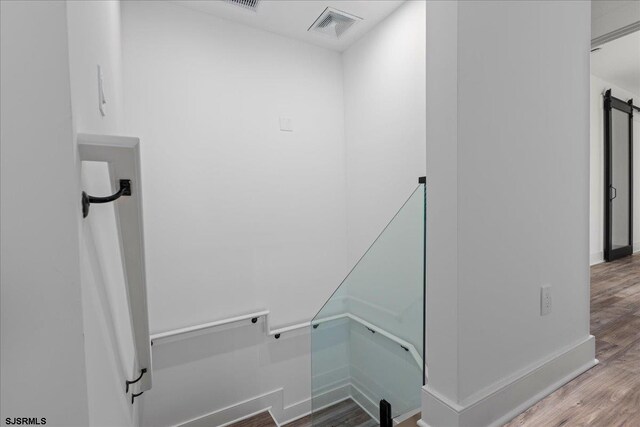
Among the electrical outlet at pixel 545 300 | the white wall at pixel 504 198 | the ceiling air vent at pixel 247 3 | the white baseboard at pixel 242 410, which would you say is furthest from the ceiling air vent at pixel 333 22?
the white baseboard at pixel 242 410

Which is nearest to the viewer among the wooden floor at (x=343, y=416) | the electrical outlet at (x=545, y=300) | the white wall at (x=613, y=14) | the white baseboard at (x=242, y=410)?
the electrical outlet at (x=545, y=300)

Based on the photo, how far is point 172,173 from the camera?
2.39 metres

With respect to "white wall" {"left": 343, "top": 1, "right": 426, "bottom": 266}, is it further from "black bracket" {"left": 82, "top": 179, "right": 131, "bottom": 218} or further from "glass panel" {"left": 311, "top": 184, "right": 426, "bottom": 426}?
"black bracket" {"left": 82, "top": 179, "right": 131, "bottom": 218}

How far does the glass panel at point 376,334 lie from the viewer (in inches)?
56.5

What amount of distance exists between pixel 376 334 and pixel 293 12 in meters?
2.49

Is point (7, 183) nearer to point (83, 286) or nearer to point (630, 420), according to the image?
point (83, 286)

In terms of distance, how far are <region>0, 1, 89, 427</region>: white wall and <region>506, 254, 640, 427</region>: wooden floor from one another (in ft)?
4.65

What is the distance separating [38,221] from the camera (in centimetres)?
47

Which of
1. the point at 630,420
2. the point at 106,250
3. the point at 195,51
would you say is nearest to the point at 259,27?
the point at 195,51

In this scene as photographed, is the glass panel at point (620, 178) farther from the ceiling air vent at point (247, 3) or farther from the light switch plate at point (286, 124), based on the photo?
the ceiling air vent at point (247, 3)

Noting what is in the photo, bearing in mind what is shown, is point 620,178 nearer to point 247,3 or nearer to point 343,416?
point 343,416

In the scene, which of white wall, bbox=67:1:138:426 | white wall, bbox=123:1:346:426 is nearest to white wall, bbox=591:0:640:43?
white wall, bbox=123:1:346:426

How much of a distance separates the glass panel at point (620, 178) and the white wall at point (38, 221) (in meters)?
5.99

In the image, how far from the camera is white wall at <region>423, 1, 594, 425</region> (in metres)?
1.05
